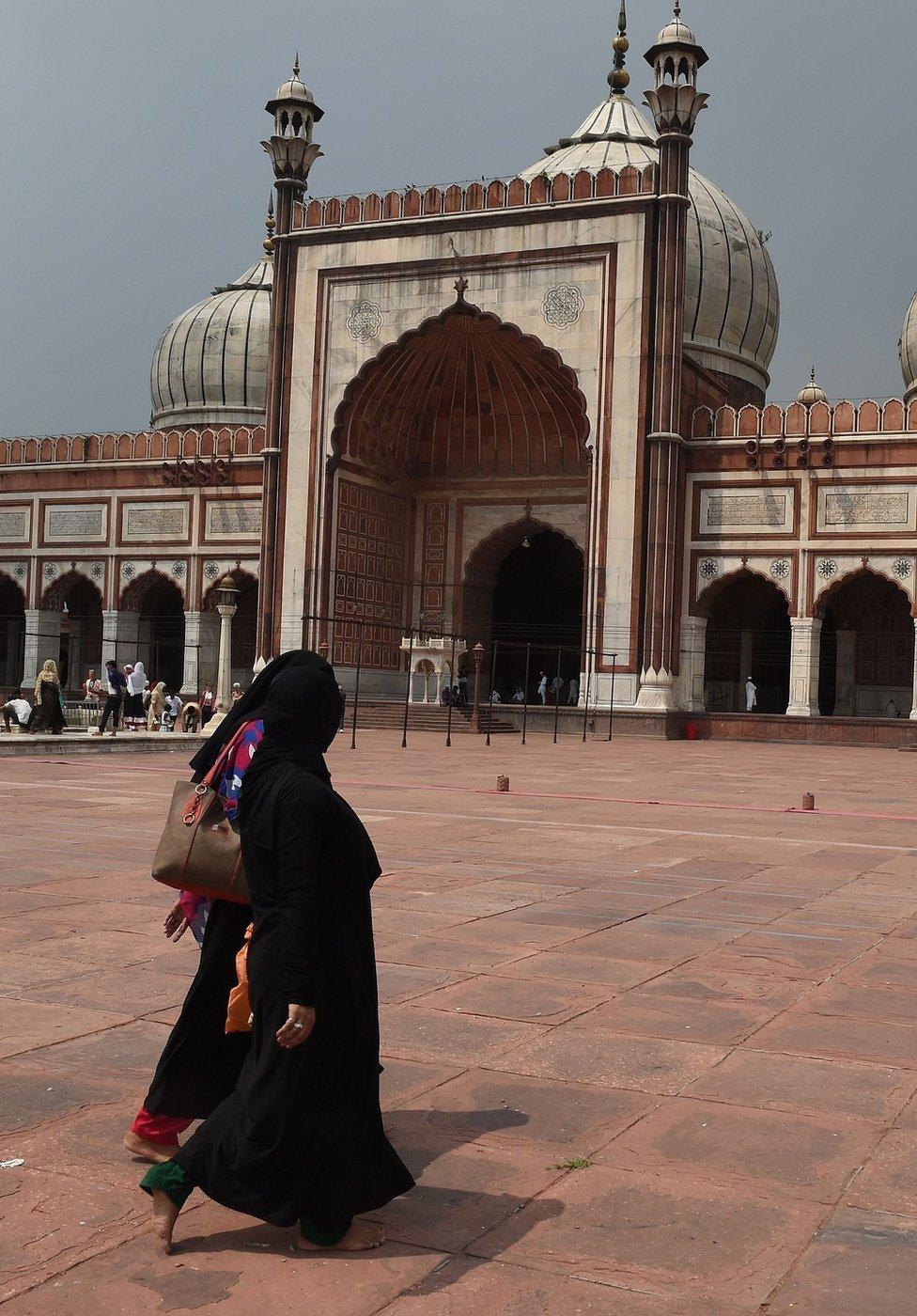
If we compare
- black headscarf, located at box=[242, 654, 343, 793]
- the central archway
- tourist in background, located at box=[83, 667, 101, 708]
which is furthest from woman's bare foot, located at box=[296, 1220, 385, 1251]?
the central archway

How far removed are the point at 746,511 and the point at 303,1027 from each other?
22.3 m

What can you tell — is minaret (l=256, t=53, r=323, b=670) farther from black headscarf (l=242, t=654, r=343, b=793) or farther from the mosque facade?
black headscarf (l=242, t=654, r=343, b=793)

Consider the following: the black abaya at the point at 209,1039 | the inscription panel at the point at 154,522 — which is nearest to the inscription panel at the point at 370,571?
the inscription panel at the point at 154,522

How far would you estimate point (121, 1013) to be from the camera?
381cm

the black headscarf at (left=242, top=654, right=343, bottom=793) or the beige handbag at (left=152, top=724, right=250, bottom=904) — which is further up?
the black headscarf at (left=242, top=654, right=343, bottom=793)

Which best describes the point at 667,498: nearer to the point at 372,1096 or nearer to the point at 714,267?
the point at 714,267

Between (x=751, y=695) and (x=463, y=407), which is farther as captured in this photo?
(x=463, y=407)

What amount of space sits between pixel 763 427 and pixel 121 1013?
70.8 feet

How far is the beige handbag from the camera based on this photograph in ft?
8.78

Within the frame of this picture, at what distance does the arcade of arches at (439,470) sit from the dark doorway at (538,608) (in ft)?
1.78

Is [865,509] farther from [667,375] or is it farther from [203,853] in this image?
[203,853]

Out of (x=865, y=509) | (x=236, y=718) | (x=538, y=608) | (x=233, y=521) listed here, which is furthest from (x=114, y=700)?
(x=236, y=718)

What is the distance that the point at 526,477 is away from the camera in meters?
27.4

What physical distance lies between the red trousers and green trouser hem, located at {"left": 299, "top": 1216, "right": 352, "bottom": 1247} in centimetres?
41
